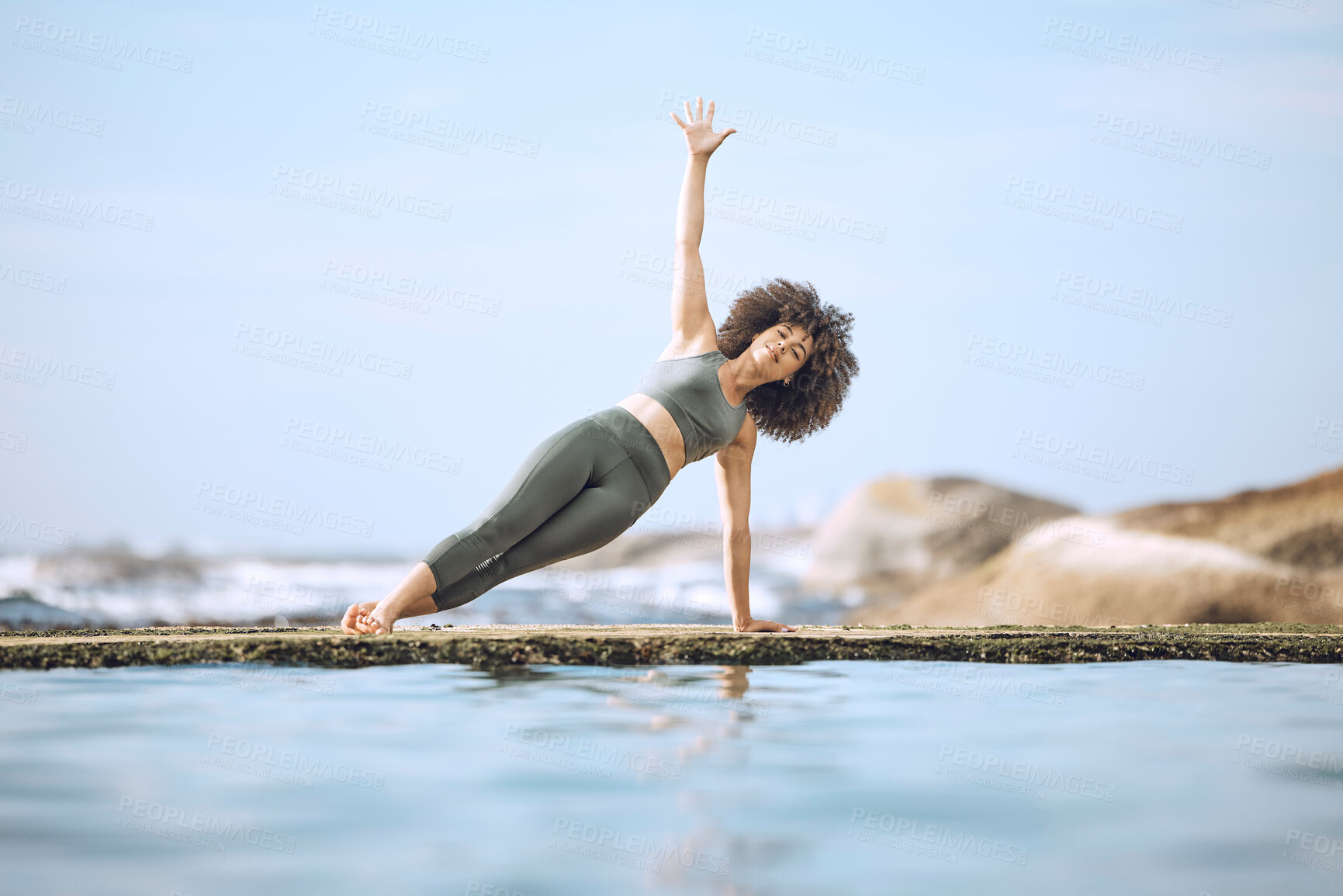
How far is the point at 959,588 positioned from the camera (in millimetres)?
8164

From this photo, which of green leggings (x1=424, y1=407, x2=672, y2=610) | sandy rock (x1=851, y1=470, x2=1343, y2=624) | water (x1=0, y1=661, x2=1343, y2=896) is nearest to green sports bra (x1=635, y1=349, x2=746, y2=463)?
green leggings (x1=424, y1=407, x2=672, y2=610)

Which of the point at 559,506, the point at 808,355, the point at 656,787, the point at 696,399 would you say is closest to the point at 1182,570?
the point at 808,355

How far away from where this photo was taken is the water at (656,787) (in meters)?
1.68

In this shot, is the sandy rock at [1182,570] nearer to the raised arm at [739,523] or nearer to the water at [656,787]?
the raised arm at [739,523]

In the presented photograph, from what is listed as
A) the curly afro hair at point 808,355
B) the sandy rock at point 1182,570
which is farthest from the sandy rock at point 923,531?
the curly afro hair at point 808,355

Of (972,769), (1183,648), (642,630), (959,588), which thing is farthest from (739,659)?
(959,588)

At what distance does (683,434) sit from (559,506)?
0.59 m

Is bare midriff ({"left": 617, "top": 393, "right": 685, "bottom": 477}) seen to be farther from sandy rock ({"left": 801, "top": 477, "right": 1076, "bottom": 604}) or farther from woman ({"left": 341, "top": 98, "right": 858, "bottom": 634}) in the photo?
sandy rock ({"left": 801, "top": 477, "right": 1076, "bottom": 604})

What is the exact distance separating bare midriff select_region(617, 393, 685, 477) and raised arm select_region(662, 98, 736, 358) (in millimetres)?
332

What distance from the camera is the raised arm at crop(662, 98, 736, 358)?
462 centimetres

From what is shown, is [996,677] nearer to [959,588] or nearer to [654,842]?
[654,842]

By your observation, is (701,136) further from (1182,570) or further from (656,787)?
(1182,570)

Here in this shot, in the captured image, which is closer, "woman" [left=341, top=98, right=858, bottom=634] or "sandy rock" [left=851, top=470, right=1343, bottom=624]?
"woman" [left=341, top=98, right=858, bottom=634]

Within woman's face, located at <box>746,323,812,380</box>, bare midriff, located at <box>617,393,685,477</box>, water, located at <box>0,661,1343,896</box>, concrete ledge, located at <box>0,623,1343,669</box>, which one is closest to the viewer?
water, located at <box>0,661,1343,896</box>
